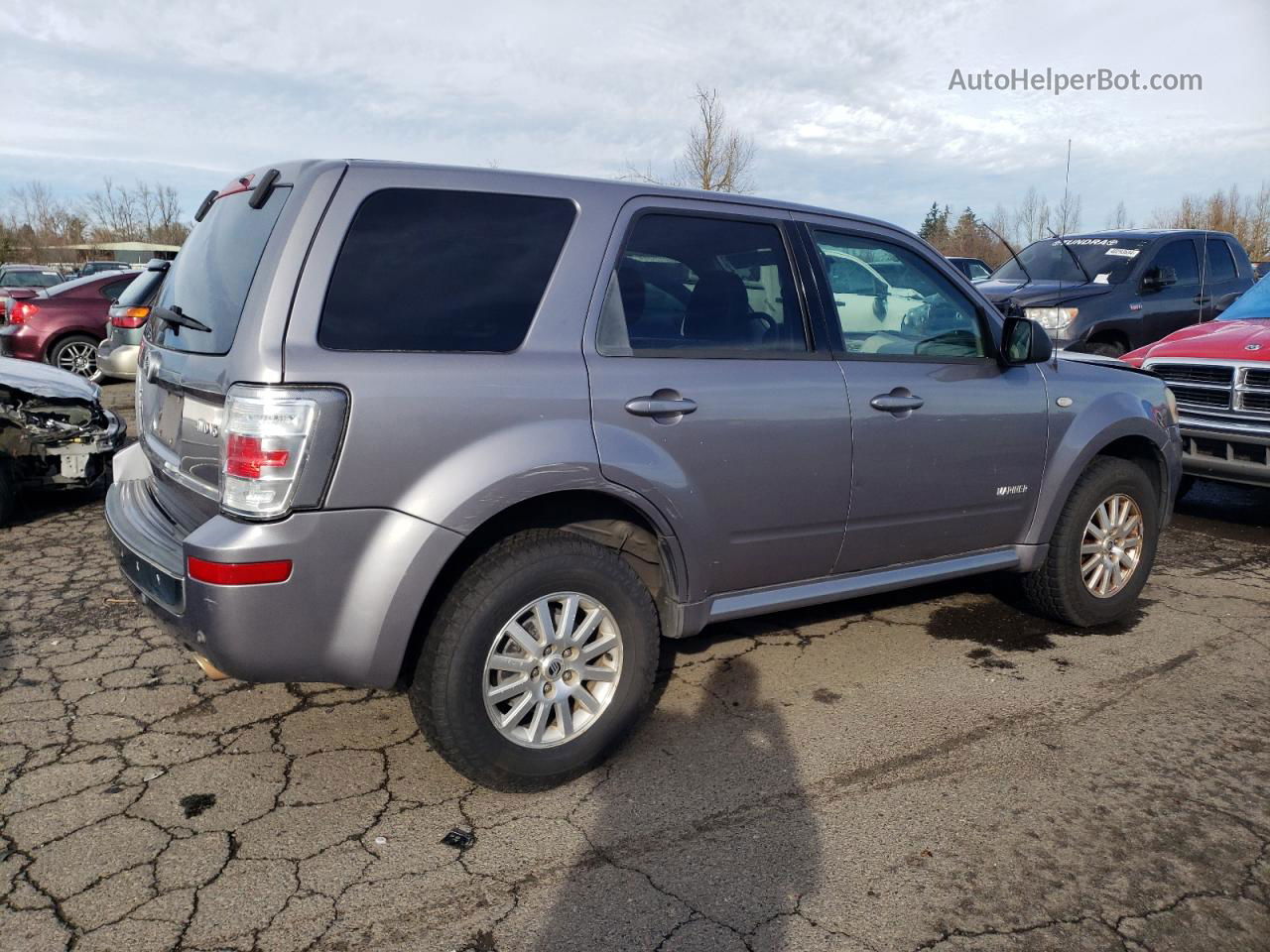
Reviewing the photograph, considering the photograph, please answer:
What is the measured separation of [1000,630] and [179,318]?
373cm

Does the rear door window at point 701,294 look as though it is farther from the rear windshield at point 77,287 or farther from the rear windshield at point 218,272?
the rear windshield at point 77,287

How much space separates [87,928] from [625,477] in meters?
1.84

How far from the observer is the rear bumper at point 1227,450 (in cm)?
602

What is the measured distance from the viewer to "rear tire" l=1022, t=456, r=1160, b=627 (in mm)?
4395

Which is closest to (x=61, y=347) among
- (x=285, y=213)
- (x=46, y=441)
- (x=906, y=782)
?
(x=46, y=441)

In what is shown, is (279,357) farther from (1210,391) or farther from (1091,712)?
(1210,391)

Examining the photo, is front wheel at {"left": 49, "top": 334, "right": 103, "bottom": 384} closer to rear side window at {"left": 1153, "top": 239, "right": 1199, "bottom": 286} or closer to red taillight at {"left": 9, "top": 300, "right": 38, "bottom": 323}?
red taillight at {"left": 9, "top": 300, "right": 38, "bottom": 323}

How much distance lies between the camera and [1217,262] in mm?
10570

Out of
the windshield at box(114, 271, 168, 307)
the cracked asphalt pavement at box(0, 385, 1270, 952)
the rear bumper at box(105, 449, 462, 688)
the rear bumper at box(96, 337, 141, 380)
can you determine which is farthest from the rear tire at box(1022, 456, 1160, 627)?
the windshield at box(114, 271, 168, 307)

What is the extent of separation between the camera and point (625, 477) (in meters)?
3.06

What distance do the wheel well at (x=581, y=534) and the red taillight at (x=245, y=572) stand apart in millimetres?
419

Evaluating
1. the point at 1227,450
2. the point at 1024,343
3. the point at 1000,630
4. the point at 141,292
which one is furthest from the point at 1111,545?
the point at 141,292

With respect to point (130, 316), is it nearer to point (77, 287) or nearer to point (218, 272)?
point (77, 287)

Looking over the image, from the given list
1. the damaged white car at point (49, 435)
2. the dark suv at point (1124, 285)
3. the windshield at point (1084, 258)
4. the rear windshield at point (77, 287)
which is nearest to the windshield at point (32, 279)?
the rear windshield at point (77, 287)
